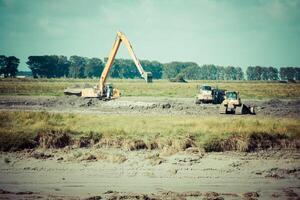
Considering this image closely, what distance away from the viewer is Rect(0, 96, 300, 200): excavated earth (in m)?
12.2

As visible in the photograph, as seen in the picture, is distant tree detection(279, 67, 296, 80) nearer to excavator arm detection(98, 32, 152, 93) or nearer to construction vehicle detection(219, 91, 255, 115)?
excavator arm detection(98, 32, 152, 93)

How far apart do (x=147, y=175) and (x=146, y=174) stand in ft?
0.38

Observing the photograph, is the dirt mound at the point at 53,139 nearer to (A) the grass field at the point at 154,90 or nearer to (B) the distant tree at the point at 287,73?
(A) the grass field at the point at 154,90

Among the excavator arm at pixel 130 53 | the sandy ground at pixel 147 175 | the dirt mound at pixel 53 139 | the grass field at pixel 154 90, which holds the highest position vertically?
the excavator arm at pixel 130 53

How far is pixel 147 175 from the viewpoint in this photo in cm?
1417

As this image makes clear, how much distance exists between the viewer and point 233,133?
18.8 meters

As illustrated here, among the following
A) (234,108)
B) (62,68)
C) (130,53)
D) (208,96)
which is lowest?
(234,108)

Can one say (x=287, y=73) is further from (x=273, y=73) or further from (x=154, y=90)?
(x=154, y=90)

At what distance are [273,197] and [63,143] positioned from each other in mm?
10303

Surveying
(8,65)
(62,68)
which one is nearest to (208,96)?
(8,65)

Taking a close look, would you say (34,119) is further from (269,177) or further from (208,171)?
(269,177)

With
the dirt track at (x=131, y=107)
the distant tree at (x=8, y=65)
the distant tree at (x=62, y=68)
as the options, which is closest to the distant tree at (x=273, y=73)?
the distant tree at (x=62, y=68)

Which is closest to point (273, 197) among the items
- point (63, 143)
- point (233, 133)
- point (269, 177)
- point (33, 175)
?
point (269, 177)

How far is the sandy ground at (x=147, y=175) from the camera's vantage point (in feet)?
40.2
